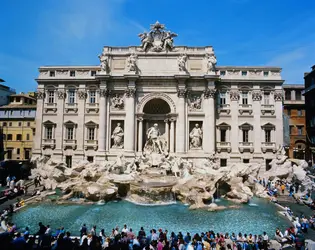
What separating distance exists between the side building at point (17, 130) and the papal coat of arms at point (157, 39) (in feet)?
73.0

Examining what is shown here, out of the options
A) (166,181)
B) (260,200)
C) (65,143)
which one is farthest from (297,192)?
(65,143)

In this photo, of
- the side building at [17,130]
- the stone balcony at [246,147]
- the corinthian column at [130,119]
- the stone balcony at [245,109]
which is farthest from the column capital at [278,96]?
the side building at [17,130]

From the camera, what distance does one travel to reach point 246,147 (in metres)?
28.3

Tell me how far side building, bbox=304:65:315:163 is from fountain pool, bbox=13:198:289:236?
23.1m

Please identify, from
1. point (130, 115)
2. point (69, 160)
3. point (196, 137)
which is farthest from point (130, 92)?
point (69, 160)

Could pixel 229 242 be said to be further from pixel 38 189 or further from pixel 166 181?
pixel 38 189

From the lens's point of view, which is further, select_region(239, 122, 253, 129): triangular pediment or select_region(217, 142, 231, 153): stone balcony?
select_region(239, 122, 253, 129): triangular pediment

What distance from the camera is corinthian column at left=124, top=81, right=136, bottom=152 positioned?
27.6 metres

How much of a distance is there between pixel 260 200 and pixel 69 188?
16.5m

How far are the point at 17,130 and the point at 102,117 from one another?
19535 millimetres

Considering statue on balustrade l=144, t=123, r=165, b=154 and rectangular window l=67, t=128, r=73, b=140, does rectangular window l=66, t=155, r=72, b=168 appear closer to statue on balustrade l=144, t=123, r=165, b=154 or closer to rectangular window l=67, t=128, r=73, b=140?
rectangular window l=67, t=128, r=73, b=140

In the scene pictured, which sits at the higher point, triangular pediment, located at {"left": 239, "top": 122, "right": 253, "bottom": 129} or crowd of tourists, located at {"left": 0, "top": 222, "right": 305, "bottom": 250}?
triangular pediment, located at {"left": 239, "top": 122, "right": 253, "bottom": 129}

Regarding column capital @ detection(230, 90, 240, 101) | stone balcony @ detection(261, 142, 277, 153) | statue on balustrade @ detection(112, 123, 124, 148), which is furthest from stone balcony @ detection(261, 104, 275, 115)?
statue on balustrade @ detection(112, 123, 124, 148)

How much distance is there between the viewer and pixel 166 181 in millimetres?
21125
